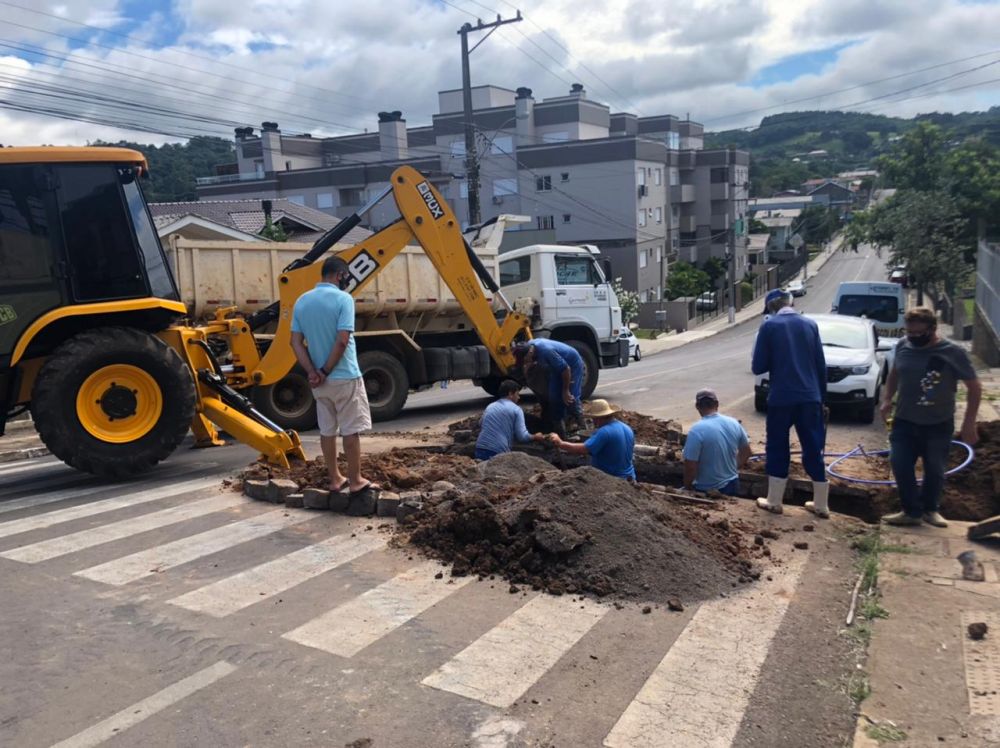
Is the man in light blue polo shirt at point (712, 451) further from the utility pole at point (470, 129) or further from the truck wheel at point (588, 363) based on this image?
the utility pole at point (470, 129)

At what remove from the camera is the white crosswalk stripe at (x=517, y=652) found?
414 centimetres

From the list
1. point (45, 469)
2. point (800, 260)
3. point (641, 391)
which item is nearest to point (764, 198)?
point (800, 260)

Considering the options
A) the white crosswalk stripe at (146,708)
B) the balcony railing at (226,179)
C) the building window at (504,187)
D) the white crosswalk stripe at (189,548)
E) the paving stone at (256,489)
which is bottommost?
the white crosswalk stripe at (146,708)

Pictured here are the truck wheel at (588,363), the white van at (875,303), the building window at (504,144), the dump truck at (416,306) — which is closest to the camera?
the dump truck at (416,306)

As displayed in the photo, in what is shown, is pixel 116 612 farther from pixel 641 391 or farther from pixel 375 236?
pixel 641 391

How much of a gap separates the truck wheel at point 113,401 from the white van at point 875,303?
783 inches

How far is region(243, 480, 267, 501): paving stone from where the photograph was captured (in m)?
7.39

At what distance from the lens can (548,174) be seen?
53875 mm

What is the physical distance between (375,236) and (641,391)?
7.42 meters

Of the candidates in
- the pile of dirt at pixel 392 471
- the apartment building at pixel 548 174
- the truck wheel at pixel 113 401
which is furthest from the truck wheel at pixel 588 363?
the apartment building at pixel 548 174

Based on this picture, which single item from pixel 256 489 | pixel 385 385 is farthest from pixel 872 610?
pixel 385 385

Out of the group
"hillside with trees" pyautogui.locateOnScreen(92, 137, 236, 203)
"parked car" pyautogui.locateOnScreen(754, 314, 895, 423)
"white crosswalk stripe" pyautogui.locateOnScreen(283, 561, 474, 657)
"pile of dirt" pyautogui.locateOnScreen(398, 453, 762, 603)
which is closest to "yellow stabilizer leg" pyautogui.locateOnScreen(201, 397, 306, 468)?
"pile of dirt" pyautogui.locateOnScreen(398, 453, 762, 603)

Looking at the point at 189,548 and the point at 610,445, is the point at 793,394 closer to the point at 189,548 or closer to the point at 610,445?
the point at 610,445

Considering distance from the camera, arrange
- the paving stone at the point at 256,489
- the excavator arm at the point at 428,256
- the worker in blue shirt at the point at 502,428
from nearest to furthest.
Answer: the paving stone at the point at 256,489
the worker in blue shirt at the point at 502,428
the excavator arm at the point at 428,256
